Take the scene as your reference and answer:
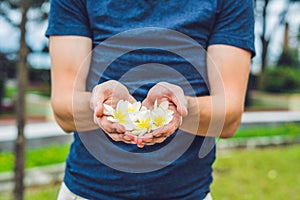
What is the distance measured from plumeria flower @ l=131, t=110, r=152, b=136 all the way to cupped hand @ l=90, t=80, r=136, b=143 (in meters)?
0.04

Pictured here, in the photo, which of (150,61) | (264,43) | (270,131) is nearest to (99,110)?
(150,61)

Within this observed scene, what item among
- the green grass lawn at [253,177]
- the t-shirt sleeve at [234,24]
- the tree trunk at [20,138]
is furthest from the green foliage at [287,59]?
the t-shirt sleeve at [234,24]

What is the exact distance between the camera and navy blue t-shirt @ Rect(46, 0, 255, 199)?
109cm

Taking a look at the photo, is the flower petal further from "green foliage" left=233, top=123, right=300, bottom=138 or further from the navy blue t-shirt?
"green foliage" left=233, top=123, right=300, bottom=138

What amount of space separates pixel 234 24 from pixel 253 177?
345cm

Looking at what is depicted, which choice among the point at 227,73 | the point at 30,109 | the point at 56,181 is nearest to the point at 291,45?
the point at 30,109

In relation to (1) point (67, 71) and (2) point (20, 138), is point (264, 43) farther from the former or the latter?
(1) point (67, 71)

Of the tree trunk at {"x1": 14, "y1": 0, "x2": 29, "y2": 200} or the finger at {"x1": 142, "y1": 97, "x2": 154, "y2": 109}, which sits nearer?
the finger at {"x1": 142, "y1": 97, "x2": 154, "y2": 109}

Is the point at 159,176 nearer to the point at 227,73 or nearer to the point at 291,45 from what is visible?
the point at 227,73

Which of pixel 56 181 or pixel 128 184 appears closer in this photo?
pixel 128 184

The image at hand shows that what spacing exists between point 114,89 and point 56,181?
324 centimetres

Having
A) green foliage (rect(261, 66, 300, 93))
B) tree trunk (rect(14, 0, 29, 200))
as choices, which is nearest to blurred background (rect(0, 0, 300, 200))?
tree trunk (rect(14, 0, 29, 200))

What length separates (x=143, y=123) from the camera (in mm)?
940

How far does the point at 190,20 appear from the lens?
1.08 m
